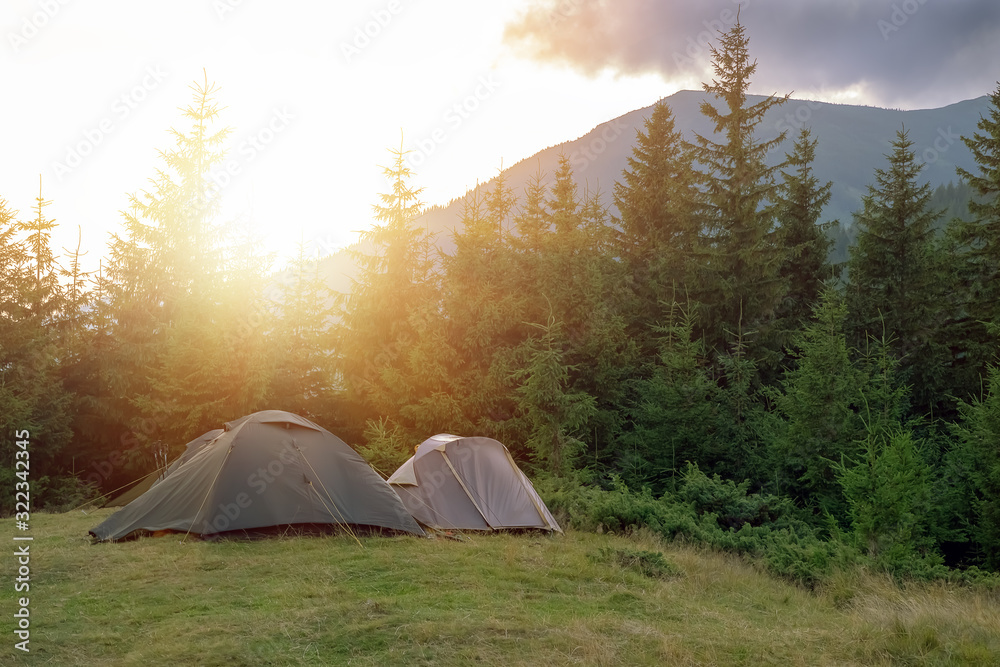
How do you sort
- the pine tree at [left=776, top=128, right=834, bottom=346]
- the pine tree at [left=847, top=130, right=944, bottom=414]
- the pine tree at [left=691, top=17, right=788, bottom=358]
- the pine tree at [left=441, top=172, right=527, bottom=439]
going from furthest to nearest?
the pine tree at [left=776, top=128, right=834, bottom=346]
the pine tree at [left=847, top=130, right=944, bottom=414]
the pine tree at [left=691, top=17, right=788, bottom=358]
the pine tree at [left=441, top=172, right=527, bottom=439]

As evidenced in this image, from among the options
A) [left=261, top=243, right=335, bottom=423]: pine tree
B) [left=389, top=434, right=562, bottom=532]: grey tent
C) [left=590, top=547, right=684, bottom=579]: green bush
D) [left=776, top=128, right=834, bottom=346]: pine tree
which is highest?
[left=776, top=128, right=834, bottom=346]: pine tree

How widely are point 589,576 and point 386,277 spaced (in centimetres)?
1689

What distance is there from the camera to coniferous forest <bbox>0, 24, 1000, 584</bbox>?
19.5m

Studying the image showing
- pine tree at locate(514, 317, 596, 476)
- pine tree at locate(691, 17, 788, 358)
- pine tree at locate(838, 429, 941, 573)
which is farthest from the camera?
pine tree at locate(691, 17, 788, 358)

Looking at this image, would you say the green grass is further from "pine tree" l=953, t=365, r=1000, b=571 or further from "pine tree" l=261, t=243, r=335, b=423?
"pine tree" l=261, t=243, r=335, b=423

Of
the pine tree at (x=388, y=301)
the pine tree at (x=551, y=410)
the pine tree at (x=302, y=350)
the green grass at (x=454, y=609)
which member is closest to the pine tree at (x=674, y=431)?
the pine tree at (x=551, y=410)

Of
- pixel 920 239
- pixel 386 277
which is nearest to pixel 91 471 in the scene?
pixel 386 277

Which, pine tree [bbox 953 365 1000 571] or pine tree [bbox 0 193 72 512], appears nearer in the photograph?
pine tree [bbox 953 365 1000 571]

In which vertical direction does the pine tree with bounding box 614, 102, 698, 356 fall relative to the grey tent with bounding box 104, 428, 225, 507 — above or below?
above

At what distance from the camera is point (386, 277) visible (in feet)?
80.4

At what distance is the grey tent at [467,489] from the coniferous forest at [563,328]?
10.2 feet

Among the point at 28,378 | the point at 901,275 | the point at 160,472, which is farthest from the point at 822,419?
the point at 28,378

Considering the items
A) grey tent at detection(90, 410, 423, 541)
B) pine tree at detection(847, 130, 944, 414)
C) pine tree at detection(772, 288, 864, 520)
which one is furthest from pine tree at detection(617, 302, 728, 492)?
grey tent at detection(90, 410, 423, 541)

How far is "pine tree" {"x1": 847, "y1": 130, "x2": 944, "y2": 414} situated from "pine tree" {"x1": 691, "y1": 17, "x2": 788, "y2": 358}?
345 centimetres
